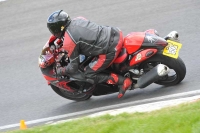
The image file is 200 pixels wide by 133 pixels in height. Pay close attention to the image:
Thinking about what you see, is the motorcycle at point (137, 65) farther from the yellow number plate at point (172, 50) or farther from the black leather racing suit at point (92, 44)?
the black leather racing suit at point (92, 44)

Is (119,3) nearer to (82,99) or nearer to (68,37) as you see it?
(82,99)

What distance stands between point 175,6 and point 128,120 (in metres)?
5.94

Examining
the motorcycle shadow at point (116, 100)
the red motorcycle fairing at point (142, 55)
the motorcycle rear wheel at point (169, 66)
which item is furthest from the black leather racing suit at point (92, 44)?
the motorcycle shadow at point (116, 100)

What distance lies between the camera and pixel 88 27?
769 centimetres

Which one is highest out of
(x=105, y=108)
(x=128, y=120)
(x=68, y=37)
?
(x=68, y=37)

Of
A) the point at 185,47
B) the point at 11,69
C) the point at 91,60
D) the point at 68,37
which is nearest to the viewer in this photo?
the point at 68,37

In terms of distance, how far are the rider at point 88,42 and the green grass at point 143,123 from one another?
1265mm

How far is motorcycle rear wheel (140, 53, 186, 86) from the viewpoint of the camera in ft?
25.4

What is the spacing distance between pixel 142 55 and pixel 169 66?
478mm

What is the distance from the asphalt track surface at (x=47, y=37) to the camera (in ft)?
28.2

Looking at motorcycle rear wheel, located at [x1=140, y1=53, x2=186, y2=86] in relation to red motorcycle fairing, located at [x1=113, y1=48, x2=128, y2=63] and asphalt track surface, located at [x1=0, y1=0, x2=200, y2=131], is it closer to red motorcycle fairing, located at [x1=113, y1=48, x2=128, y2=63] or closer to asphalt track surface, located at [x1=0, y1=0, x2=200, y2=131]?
asphalt track surface, located at [x1=0, y1=0, x2=200, y2=131]

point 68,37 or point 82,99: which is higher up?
point 68,37

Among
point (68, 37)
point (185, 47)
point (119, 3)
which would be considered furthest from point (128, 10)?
point (68, 37)

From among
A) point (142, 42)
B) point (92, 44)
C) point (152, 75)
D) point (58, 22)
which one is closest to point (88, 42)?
point (92, 44)
